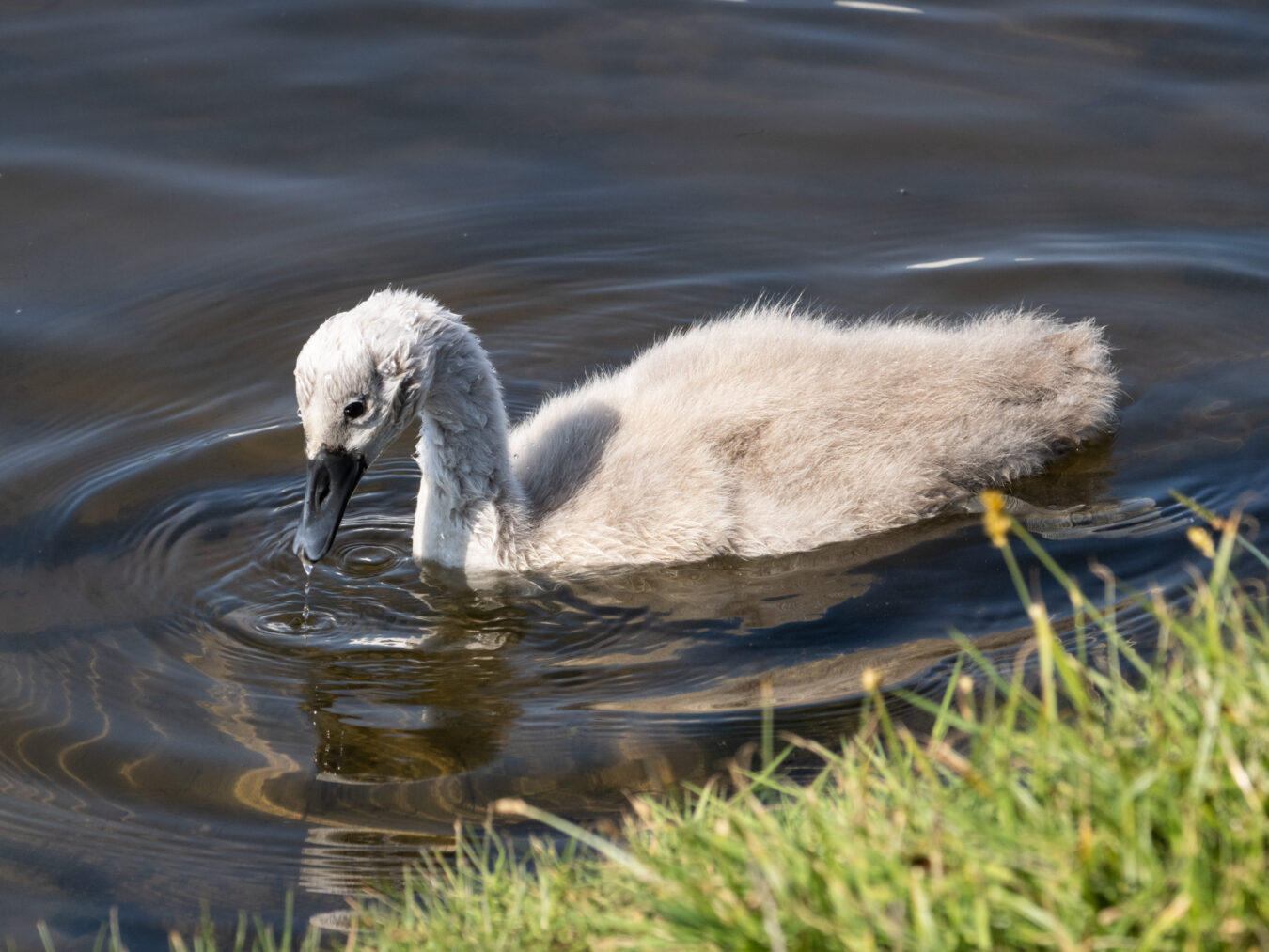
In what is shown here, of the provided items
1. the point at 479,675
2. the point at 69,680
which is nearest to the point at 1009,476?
the point at 479,675

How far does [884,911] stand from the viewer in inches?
88.6

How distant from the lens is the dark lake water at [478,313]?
4488 millimetres

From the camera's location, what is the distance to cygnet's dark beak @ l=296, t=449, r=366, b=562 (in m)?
5.04

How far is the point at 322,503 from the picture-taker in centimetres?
507

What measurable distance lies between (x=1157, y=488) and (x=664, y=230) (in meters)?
2.99

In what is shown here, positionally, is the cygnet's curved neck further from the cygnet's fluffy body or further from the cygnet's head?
the cygnet's head

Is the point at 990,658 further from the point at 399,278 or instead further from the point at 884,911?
the point at 399,278

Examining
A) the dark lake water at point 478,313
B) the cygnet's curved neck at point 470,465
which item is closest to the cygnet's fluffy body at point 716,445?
the cygnet's curved neck at point 470,465

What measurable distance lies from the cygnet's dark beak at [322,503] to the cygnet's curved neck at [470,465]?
51 cm

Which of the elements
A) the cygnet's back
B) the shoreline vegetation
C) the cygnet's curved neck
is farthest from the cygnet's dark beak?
the shoreline vegetation

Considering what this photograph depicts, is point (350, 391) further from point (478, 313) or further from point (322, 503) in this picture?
point (478, 313)

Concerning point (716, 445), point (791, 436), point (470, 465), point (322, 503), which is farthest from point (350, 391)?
point (791, 436)

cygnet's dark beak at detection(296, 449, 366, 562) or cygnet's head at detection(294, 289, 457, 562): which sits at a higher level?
cygnet's head at detection(294, 289, 457, 562)

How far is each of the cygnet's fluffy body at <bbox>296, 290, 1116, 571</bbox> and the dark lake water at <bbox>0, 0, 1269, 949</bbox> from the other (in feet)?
0.52
